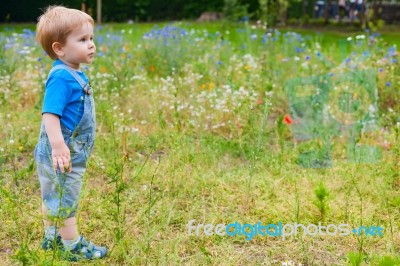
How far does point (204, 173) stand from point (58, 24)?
157 centimetres

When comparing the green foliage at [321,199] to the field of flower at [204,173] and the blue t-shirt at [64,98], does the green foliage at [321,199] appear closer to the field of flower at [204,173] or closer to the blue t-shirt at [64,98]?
the field of flower at [204,173]

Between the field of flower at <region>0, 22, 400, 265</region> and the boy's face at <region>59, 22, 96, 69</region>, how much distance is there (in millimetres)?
284

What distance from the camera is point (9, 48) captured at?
7.15 metres

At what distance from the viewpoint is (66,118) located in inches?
111

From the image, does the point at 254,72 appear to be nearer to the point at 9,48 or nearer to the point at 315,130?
the point at 315,130

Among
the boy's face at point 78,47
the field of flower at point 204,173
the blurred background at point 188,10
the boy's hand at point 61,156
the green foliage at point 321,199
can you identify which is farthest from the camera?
the blurred background at point 188,10

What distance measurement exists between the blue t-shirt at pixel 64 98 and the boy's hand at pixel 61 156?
135 millimetres

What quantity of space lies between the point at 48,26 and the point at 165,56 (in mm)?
4325

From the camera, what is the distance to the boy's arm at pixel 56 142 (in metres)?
2.67

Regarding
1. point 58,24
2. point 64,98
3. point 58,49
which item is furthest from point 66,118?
point 58,24

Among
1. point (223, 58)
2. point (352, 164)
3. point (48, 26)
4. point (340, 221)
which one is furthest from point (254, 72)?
point (48, 26)

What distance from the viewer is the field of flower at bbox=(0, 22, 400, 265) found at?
297 cm

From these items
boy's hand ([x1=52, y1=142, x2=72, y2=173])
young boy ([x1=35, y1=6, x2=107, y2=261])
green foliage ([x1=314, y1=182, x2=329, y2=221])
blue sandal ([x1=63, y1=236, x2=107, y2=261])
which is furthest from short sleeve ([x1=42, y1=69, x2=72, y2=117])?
green foliage ([x1=314, y1=182, x2=329, y2=221])

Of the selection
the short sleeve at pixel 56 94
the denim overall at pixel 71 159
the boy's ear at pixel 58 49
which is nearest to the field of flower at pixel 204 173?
the denim overall at pixel 71 159
